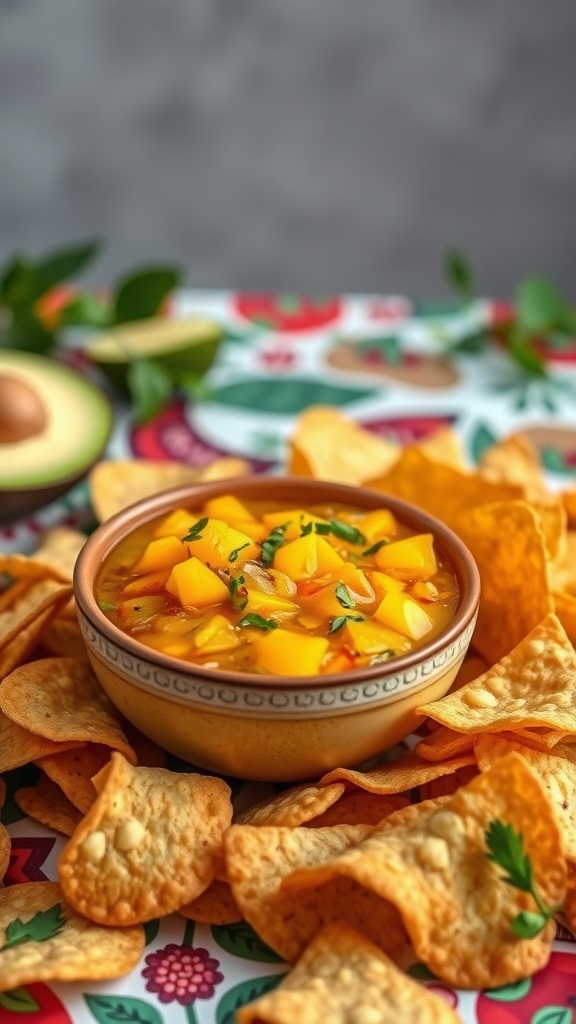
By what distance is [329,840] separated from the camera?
161 centimetres

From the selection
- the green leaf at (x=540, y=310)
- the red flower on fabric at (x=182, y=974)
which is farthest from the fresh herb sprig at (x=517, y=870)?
the green leaf at (x=540, y=310)

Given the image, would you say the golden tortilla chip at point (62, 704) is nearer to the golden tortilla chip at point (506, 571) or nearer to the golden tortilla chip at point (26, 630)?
the golden tortilla chip at point (26, 630)

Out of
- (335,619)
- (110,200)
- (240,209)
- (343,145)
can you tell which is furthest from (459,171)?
(335,619)

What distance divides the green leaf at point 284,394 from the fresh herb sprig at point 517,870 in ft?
5.58

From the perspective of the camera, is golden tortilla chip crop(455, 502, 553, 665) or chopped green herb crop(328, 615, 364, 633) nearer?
chopped green herb crop(328, 615, 364, 633)

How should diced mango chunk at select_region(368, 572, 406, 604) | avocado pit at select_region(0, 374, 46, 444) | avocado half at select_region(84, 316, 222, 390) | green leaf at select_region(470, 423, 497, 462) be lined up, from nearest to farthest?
diced mango chunk at select_region(368, 572, 406, 604), avocado pit at select_region(0, 374, 46, 444), green leaf at select_region(470, 423, 497, 462), avocado half at select_region(84, 316, 222, 390)

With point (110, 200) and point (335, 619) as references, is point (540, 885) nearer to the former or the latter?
point (335, 619)

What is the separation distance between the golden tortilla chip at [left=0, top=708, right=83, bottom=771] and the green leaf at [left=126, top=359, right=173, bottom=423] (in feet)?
4.13

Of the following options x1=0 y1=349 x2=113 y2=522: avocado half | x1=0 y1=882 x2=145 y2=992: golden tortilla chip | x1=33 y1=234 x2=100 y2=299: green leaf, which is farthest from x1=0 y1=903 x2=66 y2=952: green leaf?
x1=33 y1=234 x2=100 y2=299: green leaf

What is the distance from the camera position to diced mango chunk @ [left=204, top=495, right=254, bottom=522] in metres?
2.01

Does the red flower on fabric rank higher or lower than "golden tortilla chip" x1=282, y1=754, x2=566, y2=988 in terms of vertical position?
lower

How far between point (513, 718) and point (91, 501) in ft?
3.88

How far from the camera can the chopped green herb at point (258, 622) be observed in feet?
5.61

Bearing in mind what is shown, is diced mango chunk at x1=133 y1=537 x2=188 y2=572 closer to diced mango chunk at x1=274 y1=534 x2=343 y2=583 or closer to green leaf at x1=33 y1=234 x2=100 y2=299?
diced mango chunk at x1=274 y1=534 x2=343 y2=583
